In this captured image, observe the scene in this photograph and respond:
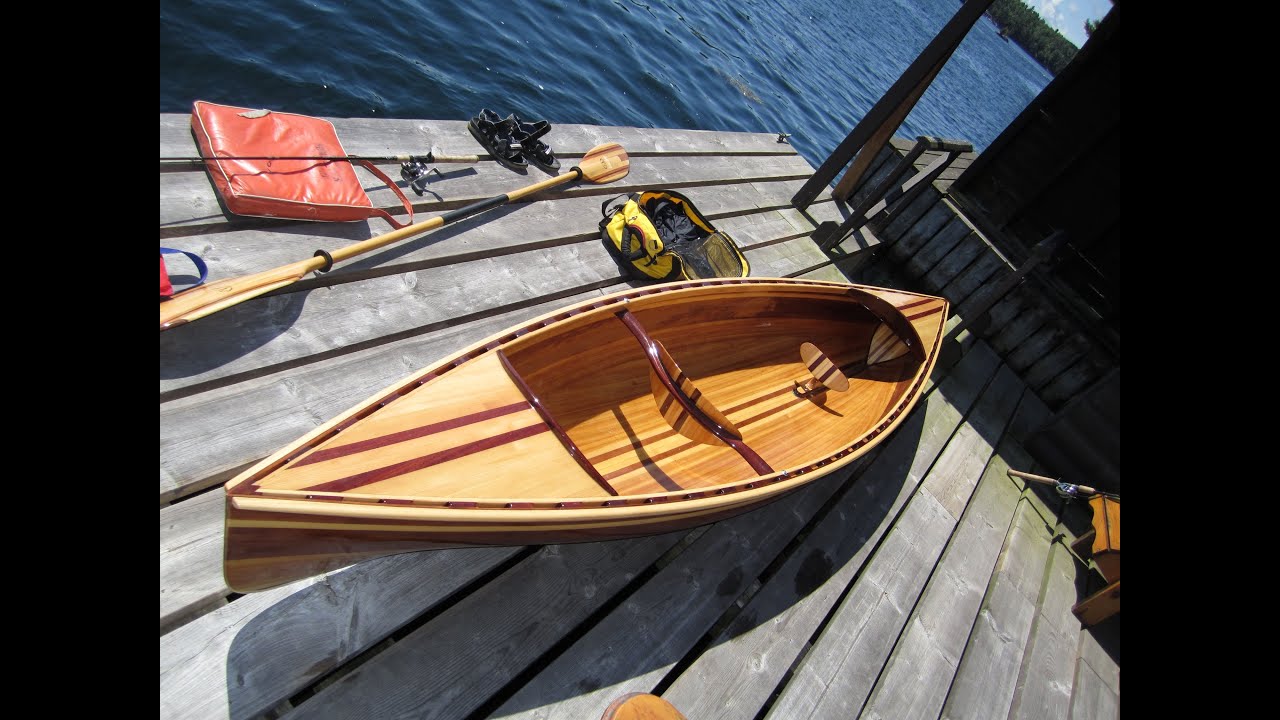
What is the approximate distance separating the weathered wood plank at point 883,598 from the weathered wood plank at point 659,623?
0.47 m

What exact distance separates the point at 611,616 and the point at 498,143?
341 centimetres

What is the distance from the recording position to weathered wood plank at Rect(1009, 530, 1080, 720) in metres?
3.46

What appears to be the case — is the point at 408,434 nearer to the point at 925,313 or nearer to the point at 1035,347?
the point at 925,313

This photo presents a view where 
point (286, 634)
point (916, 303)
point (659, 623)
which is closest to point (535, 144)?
point (916, 303)

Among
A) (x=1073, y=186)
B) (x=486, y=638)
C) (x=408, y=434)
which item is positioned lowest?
(x=486, y=638)

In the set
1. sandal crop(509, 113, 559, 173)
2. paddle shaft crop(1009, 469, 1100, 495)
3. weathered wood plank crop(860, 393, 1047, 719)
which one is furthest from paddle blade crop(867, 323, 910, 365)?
sandal crop(509, 113, 559, 173)

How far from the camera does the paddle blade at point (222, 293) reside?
2.40 meters

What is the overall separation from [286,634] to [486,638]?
68cm

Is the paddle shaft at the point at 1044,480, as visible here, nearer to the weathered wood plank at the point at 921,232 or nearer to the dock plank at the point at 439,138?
the weathered wood plank at the point at 921,232

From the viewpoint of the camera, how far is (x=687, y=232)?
4.79 metres

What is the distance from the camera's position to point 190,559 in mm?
Result: 2074

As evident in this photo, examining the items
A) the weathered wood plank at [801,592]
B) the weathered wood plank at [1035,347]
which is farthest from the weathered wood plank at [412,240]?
the weathered wood plank at [1035,347]

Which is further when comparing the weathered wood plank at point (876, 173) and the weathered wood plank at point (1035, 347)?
the weathered wood plank at point (876, 173)
